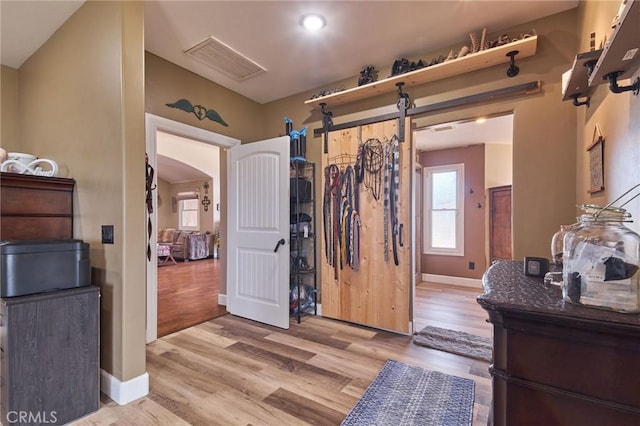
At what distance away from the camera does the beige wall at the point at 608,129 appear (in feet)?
3.68

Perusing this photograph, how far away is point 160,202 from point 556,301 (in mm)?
11760

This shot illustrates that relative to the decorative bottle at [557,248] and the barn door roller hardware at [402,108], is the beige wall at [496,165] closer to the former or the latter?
the barn door roller hardware at [402,108]

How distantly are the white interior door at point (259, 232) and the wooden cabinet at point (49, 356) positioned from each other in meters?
1.64

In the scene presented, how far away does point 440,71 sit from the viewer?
2.57 metres

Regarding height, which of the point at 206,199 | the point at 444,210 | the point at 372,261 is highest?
the point at 206,199

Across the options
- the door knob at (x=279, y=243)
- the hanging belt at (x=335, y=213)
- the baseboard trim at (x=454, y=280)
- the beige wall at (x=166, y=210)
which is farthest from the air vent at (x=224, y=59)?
the beige wall at (x=166, y=210)

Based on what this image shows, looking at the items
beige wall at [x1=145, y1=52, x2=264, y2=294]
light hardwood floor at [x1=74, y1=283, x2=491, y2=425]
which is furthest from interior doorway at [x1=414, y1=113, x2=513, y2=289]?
beige wall at [x1=145, y1=52, x2=264, y2=294]

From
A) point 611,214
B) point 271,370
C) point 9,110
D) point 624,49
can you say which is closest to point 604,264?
point 611,214

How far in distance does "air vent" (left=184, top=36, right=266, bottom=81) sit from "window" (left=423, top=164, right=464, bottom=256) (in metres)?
3.81

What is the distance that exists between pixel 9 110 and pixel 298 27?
2958mm

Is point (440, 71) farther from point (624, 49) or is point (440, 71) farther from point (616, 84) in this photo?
point (624, 49)

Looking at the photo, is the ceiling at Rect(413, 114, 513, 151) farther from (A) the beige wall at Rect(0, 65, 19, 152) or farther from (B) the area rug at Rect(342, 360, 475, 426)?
(A) the beige wall at Rect(0, 65, 19, 152)

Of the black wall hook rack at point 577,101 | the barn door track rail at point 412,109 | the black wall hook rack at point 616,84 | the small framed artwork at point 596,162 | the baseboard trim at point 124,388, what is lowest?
the baseboard trim at point 124,388

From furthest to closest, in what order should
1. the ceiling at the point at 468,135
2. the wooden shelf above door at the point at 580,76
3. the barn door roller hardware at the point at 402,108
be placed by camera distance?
the ceiling at the point at 468,135 → the barn door roller hardware at the point at 402,108 → the wooden shelf above door at the point at 580,76
